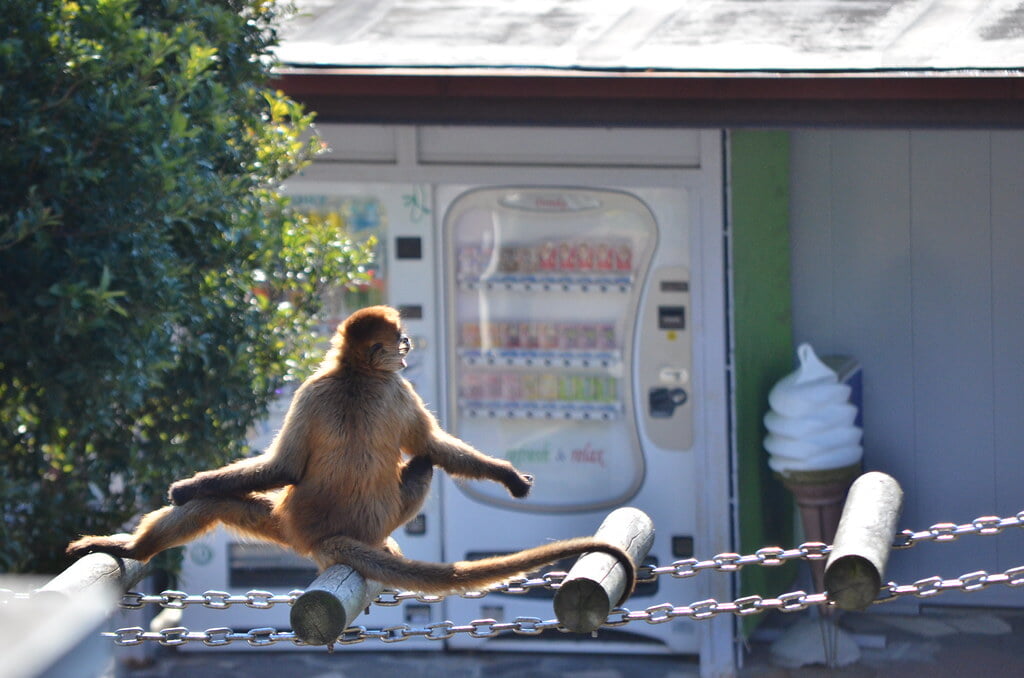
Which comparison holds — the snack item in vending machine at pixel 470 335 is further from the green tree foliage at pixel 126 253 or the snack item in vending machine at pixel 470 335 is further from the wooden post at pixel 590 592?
the wooden post at pixel 590 592

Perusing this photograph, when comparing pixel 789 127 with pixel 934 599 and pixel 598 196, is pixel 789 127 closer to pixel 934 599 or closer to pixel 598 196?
pixel 598 196

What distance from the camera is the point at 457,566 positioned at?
304cm

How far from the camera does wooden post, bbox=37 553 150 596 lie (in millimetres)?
2922

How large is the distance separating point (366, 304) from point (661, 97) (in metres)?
1.96

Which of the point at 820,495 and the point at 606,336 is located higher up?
the point at 606,336

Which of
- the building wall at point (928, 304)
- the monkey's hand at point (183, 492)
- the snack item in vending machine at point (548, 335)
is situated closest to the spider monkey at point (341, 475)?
the monkey's hand at point (183, 492)

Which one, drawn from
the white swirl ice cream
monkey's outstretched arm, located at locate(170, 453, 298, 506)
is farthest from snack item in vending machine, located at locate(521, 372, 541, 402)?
monkey's outstretched arm, located at locate(170, 453, 298, 506)

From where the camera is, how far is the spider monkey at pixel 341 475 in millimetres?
3391

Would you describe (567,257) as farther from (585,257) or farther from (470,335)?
(470,335)

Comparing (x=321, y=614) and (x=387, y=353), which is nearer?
(x=321, y=614)

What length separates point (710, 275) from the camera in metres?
6.79

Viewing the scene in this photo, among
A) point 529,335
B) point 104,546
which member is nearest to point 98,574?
point 104,546

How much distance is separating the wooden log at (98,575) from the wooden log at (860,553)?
160cm

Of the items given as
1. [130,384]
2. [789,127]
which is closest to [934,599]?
[789,127]
